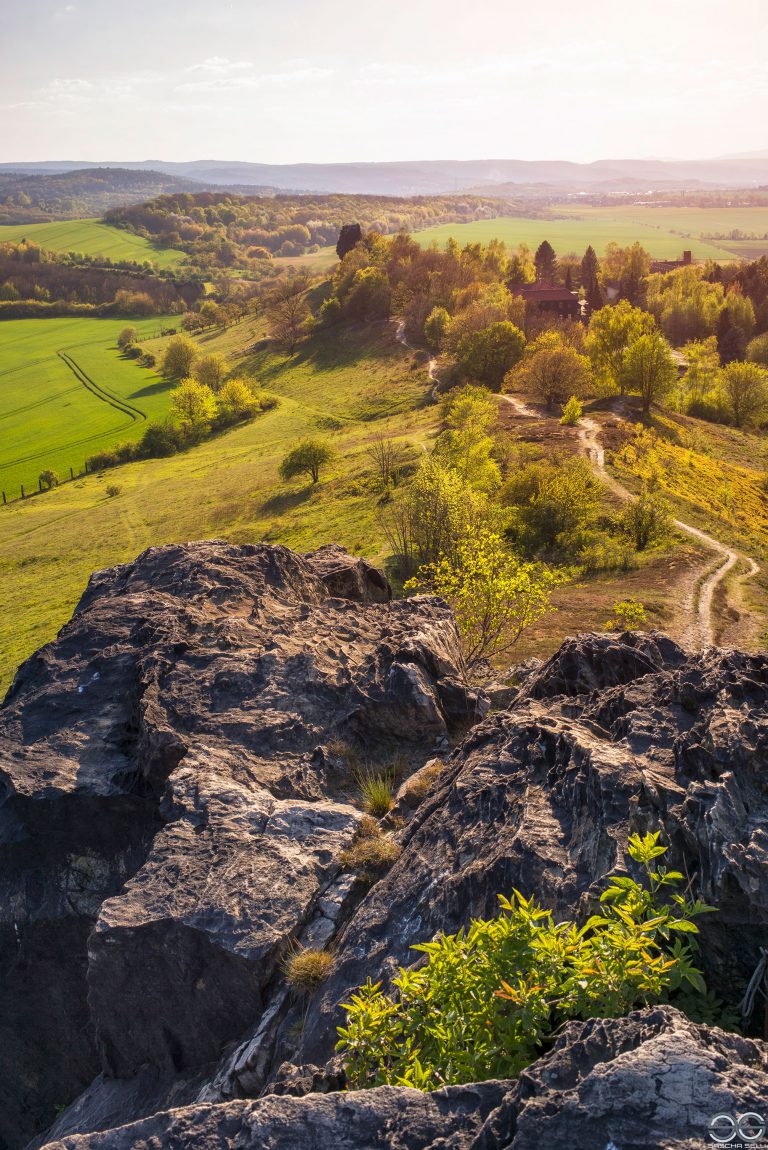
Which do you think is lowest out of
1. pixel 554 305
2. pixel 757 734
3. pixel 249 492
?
pixel 249 492

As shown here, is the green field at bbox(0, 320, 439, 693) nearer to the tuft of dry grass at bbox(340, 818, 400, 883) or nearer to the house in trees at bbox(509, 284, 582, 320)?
the house in trees at bbox(509, 284, 582, 320)

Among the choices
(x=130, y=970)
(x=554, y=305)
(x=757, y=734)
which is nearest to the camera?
(x=757, y=734)

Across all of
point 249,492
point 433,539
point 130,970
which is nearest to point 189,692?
point 130,970

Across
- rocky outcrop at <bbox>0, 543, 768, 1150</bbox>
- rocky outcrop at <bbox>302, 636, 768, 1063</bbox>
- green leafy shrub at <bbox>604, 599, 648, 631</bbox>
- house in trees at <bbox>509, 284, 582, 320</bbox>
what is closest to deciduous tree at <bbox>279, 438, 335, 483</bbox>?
green leafy shrub at <bbox>604, 599, 648, 631</bbox>

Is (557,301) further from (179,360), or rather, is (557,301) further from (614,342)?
(179,360)

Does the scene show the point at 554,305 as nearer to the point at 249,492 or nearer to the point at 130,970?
the point at 249,492

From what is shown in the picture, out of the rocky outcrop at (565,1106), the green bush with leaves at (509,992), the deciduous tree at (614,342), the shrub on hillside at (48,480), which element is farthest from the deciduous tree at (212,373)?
the rocky outcrop at (565,1106)

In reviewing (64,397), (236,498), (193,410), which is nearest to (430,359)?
(193,410)
